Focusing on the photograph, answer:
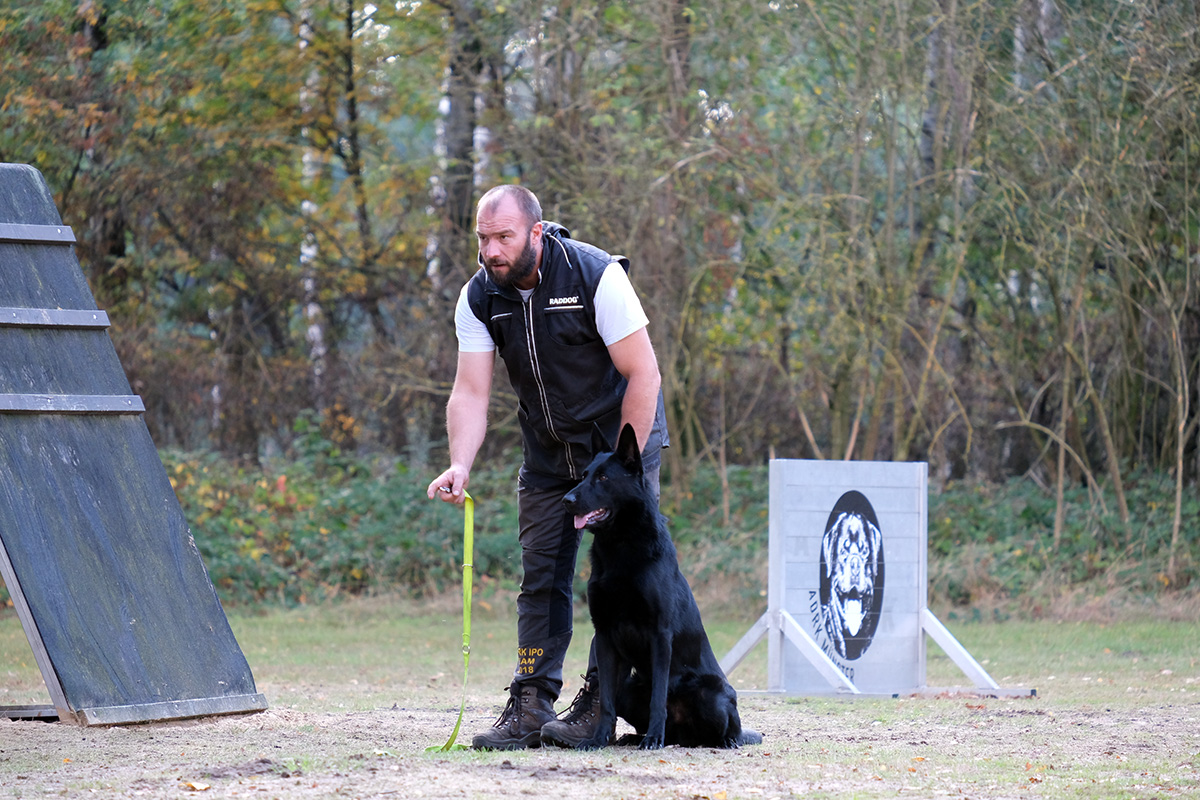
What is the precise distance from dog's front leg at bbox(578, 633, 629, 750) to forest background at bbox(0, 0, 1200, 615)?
5.76 metres

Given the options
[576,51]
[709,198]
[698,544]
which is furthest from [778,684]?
[576,51]

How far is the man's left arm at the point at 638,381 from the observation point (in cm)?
409

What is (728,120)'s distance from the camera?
35.2 feet

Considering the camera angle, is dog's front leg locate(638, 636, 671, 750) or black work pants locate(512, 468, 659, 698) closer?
dog's front leg locate(638, 636, 671, 750)

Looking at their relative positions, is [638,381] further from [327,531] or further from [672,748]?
[327,531]

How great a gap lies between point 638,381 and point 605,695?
1038 mm

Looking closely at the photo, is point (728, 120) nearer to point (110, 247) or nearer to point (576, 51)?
point (576, 51)

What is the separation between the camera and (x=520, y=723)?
A: 4.17 metres

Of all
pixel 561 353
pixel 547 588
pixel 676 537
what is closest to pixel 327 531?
pixel 676 537

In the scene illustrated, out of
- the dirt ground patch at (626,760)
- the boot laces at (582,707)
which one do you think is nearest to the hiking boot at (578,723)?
the boot laces at (582,707)

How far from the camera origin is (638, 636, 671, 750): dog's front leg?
12.8 feet

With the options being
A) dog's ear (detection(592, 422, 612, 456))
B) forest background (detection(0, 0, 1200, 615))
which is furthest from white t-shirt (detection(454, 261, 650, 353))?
forest background (detection(0, 0, 1200, 615))

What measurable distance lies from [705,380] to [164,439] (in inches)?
227

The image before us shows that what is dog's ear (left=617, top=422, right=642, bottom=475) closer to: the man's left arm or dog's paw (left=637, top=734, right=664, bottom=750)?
the man's left arm
